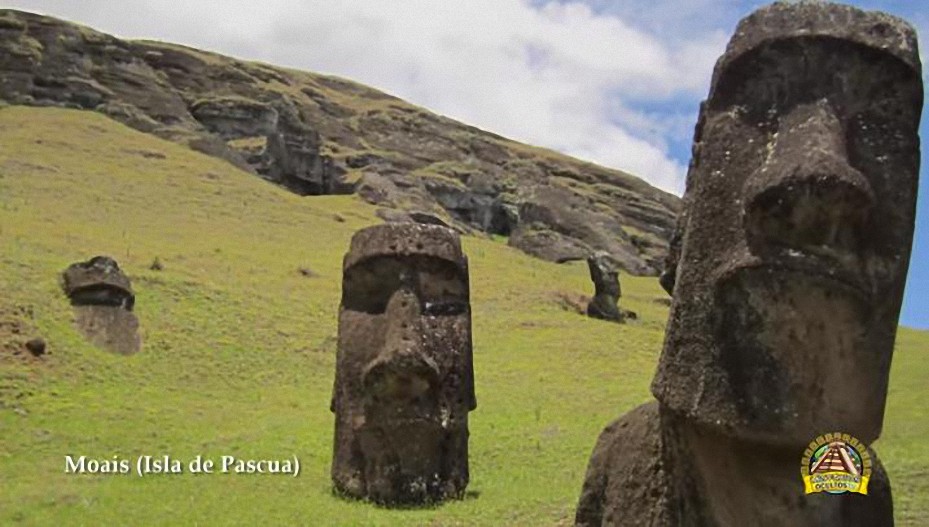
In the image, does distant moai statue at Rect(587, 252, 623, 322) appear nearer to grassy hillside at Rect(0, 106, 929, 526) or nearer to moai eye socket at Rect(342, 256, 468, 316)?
grassy hillside at Rect(0, 106, 929, 526)

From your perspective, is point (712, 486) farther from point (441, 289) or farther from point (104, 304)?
point (104, 304)

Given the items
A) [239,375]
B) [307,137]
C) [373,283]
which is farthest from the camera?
[307,137]

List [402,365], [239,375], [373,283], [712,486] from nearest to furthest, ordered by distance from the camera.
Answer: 1. [712,486]
2. [402,365]
3. [373,283]
4. [239,375]

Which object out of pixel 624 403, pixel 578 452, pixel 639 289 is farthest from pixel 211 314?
pixel 639 289

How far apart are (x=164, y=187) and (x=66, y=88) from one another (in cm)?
1925

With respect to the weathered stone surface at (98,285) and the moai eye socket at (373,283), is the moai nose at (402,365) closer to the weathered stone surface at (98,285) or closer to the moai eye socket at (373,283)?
the moai eye socket at (373,283)

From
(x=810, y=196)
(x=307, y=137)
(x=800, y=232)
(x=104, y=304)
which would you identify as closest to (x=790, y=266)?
(x=800, y=232)

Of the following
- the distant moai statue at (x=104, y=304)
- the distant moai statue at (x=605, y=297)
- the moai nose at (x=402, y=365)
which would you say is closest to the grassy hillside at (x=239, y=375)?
the distant moai statue at (x=104, y=304)

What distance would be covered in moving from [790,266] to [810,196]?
0.27 metres

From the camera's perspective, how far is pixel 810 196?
13.2 ft

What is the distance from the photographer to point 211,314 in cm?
2497

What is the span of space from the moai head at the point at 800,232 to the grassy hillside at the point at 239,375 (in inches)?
251

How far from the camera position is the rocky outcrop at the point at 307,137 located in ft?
196

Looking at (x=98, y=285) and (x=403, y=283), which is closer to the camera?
(x=403, y=283)
